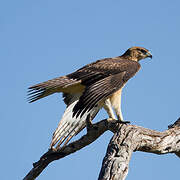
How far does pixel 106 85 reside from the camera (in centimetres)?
755

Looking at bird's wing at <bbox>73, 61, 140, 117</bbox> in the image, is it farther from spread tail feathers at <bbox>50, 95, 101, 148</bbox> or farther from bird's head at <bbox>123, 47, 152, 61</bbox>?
bird's head at <bbox>123, 47, 152, 61</bbox>

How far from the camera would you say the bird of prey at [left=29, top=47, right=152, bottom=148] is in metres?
7.35

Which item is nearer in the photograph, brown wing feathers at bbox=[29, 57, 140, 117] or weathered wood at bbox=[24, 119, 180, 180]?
weathered wood at bbox=[24, 119, 180, 180]

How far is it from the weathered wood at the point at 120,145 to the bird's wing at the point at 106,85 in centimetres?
44

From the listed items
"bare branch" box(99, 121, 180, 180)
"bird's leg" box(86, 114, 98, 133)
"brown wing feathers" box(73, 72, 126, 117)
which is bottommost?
"bare branch" box(99, 121, 180, 180)

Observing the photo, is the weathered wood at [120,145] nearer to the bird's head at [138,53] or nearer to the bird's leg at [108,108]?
the bird's leg at [108,108]

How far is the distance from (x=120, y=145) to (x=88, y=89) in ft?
5.82

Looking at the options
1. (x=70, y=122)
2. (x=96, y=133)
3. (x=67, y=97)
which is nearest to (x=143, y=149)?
(x=96, y=133)

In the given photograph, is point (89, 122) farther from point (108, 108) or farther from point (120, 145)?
point (120, 145)

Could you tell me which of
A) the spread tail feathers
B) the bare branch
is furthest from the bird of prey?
the bare branch

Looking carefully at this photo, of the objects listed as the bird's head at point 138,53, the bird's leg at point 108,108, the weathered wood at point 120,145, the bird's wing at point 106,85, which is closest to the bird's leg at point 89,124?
the weathered wood at point 120,145

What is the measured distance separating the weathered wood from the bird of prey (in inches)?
14.6

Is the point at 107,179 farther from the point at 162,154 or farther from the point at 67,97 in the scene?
the point at 67,97

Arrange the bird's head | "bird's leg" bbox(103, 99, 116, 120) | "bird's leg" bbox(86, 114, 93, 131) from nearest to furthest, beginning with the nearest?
"bird's leg" bbox(86, 114, 93, 131), "bird's leg" bbox(103, 99, 116, 120), the bird's head
